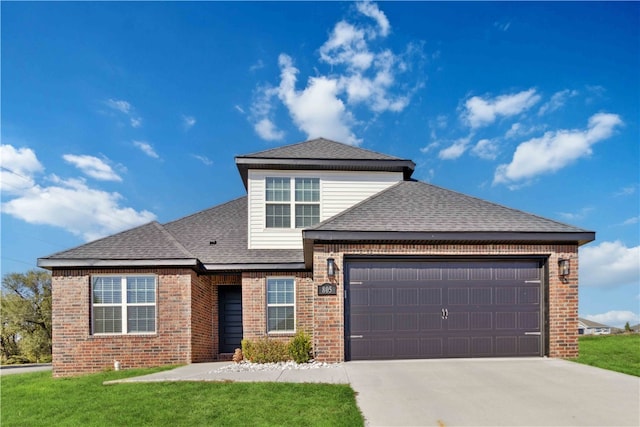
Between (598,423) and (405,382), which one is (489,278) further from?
(598,423)

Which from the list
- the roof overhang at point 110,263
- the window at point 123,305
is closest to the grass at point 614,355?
the roof overhang at point 110,263

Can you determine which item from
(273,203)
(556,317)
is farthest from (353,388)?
(273,203)

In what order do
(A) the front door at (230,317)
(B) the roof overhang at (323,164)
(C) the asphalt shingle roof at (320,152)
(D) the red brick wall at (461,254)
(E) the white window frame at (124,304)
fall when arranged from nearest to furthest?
(D) the red brick wall at (461,254) → (E) the white window frame at (124,304) → (B) the roof overhang at (323,164) → (A) the front door at (230,317) → (C) the asphalt shingle roof at (320,152)

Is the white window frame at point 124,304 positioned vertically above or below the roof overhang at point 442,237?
below

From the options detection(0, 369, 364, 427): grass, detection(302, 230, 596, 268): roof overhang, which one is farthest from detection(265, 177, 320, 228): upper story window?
detection(0, 369, 364, 427): grass

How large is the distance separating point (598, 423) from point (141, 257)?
10068 mm

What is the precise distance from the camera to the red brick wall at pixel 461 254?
9094 millimetres

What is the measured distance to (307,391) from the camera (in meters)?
6.58

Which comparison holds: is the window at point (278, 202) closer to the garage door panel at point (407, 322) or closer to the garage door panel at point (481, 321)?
the garage door panel at point (407, 322)

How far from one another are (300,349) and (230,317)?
12.4 feet

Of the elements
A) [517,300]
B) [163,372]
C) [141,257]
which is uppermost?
[141,257]

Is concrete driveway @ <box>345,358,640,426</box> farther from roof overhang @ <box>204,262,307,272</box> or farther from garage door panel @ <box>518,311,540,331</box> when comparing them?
roof overhang @ <box>204,262,307,272</box>

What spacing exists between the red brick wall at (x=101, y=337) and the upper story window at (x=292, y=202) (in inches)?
145

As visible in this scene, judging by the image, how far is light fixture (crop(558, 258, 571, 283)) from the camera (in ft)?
30.9
